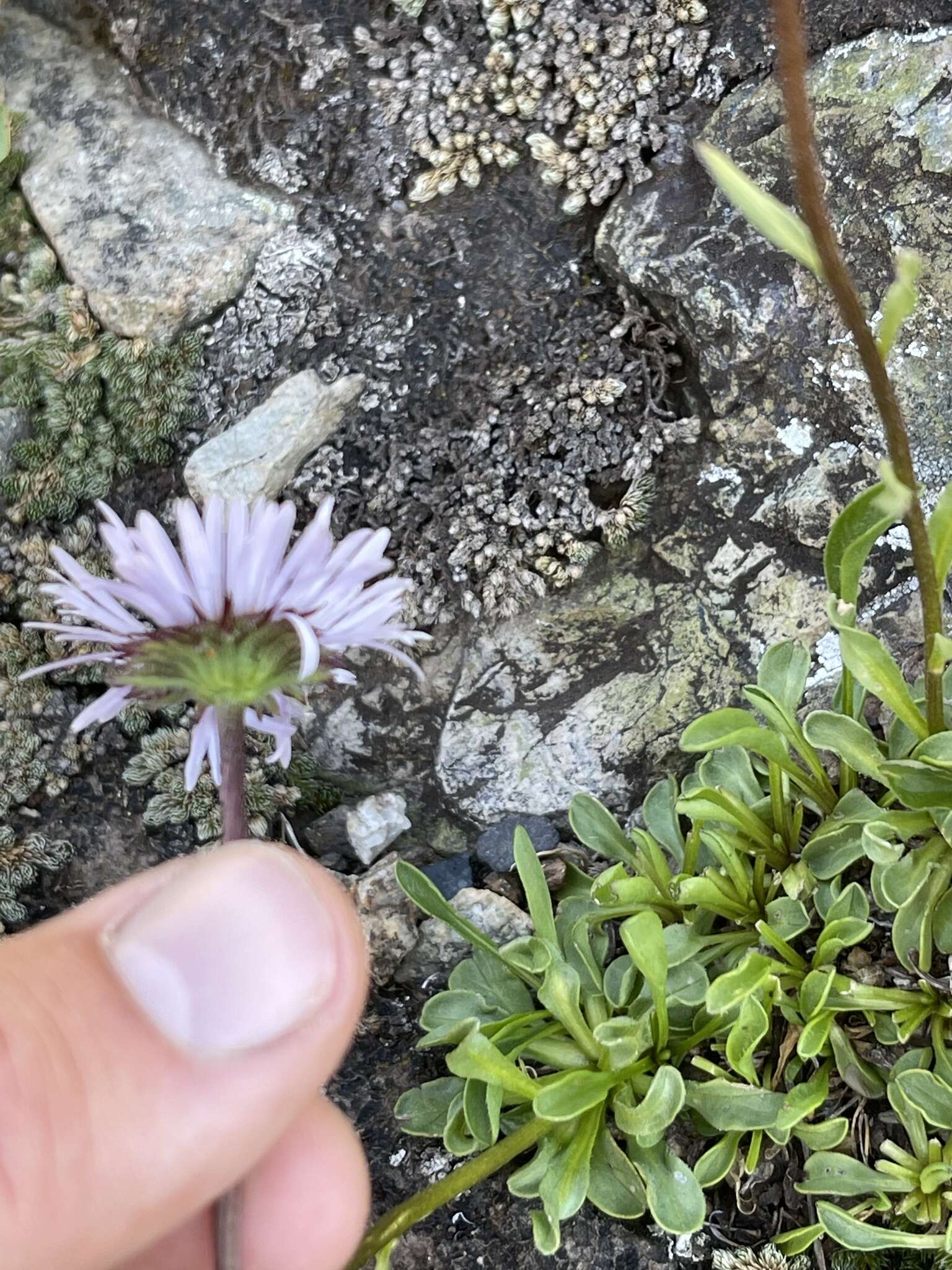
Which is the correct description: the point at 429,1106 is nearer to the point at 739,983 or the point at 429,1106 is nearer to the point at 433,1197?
the point at 433,1197

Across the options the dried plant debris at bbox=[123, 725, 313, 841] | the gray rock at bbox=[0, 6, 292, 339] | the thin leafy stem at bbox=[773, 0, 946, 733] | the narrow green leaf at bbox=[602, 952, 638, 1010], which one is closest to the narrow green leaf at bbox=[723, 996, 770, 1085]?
the narrow green leaf at bbox=[602, 952, 638, 1010]

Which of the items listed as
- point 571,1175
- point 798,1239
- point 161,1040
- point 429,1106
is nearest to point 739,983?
point 571,1175

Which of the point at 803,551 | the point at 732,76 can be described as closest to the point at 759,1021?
the point at 803,551

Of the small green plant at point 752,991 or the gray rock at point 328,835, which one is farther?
the gray rock at point 328,835

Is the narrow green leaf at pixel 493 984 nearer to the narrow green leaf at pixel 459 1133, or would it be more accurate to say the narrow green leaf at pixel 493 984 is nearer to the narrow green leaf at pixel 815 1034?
the narrow green leaf at pixel 459 1133

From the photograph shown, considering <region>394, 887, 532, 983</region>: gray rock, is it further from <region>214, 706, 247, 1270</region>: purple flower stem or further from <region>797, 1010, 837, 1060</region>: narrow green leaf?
<region>214, 706, 247, 1270</region>: purple flower stem

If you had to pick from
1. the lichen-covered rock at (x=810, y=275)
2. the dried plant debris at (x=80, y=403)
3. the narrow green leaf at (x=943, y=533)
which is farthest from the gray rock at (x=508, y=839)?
the dried plant debris at (x=80, y=403)
